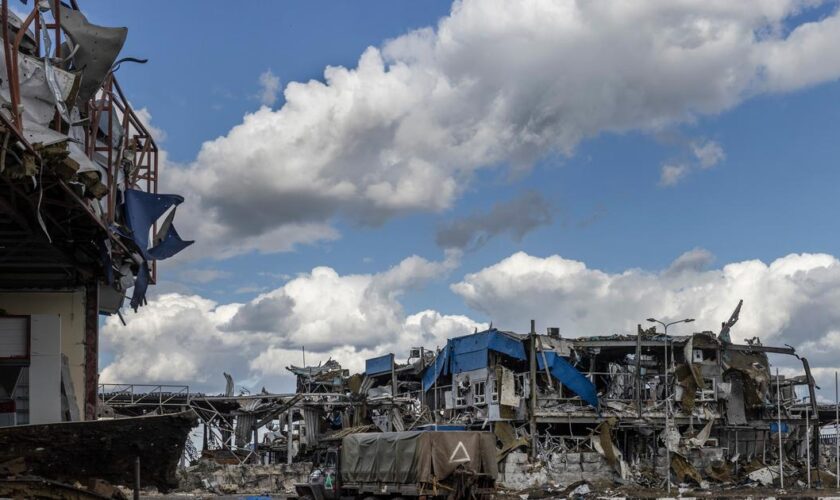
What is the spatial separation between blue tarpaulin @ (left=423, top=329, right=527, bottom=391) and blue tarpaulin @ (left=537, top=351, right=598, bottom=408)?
4.20 feet

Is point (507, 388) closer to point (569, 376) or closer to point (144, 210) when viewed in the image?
point (569, 376)

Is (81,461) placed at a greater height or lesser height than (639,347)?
lesser

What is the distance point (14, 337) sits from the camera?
78.4 feet

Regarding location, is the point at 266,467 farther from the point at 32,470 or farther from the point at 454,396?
the point at 32,470

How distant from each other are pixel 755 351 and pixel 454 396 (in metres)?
16.2

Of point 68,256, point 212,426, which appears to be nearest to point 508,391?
point 212,426

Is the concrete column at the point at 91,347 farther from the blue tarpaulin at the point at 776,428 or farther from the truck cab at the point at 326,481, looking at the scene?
the blue tarpaulin at the point at 776,428

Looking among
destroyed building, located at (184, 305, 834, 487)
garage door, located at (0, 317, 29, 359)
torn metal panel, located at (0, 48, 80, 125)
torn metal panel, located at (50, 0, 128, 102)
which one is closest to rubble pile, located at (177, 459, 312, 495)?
destroyed building, located at (184, 305, 834, 487)

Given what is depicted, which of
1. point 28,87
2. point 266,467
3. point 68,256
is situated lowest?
point 266,467

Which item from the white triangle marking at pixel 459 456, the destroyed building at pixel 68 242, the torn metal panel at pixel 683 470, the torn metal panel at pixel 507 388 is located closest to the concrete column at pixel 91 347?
the destroyed building at pixel 68 242

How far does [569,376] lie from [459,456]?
22411mm

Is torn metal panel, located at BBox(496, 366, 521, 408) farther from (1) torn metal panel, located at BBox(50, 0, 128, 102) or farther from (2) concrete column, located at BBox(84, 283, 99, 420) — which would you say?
(1) torn metal panel, located at BBox(50, 0, 128, 102)

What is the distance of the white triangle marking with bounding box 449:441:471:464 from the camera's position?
2666 centimetres

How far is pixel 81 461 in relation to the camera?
22219 mm
